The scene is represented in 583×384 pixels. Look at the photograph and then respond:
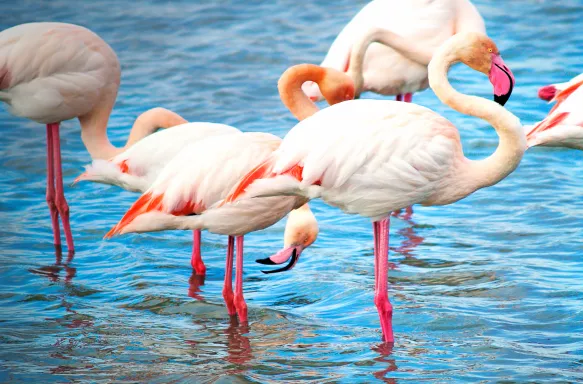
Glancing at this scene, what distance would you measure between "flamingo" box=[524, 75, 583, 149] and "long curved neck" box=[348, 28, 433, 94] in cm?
142

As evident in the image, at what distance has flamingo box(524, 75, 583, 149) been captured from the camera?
5242mm

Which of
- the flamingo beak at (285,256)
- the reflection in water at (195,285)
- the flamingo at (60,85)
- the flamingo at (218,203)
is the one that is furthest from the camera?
the flamingo at (60,85)

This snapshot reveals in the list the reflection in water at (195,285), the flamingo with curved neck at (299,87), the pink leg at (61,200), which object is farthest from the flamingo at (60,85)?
the flamingo with curved neck at (299,87)

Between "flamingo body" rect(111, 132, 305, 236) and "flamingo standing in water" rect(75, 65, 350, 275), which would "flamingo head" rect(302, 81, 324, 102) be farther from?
"flamingo body" rect(111, 132, 305, 236)

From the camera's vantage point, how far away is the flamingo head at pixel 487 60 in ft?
15.2

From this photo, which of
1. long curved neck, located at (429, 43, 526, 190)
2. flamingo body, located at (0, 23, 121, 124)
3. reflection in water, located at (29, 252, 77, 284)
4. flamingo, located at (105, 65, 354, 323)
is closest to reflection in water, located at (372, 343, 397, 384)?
flamingo, located at (105, 65, 354, 323)

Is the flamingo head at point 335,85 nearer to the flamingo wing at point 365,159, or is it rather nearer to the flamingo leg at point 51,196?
the flamingo wing at point 365,159

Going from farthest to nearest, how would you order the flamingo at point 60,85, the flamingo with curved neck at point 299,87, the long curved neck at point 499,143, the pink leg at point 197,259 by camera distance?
1. the flamingo at point 60,85
2. the pink leg at point 197,259
3. the flamingo with curved neck at point 299,87
4. the long curved neck at point 499,143

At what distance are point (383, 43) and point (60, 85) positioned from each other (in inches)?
84.5

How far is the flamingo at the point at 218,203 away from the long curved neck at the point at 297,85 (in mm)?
440

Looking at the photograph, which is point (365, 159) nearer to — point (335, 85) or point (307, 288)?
point (335, 85)

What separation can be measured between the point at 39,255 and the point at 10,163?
2.18 m

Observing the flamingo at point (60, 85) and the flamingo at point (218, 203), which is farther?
the flamingo at point (60, 85)

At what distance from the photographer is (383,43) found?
683 cm
